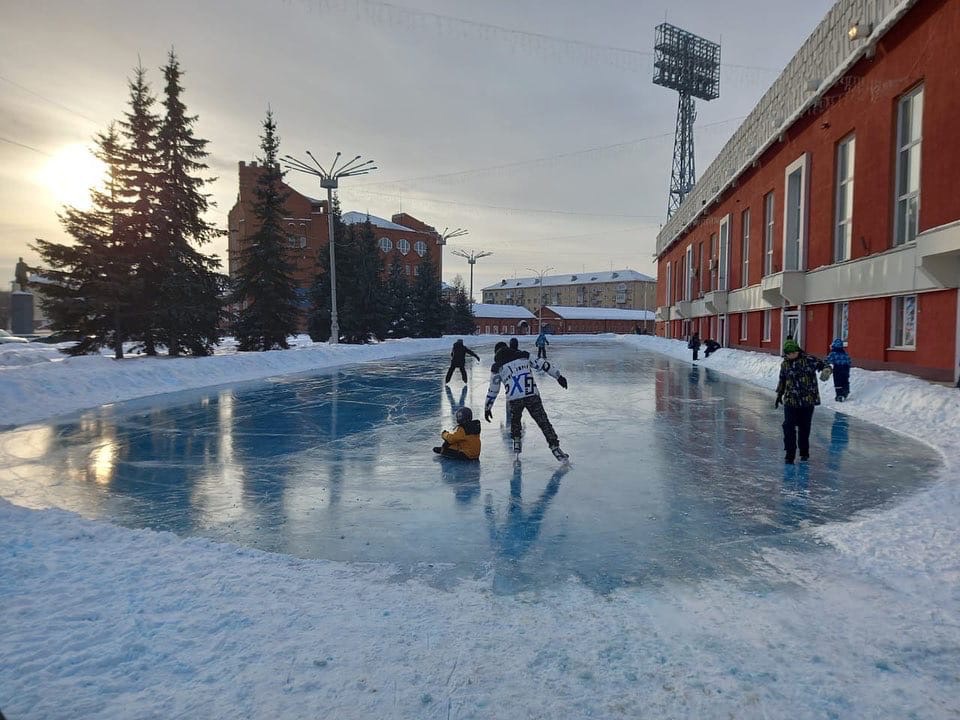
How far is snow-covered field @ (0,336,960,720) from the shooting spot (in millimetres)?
2854

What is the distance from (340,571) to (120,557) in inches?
70.6

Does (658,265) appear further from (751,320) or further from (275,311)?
(275,311)

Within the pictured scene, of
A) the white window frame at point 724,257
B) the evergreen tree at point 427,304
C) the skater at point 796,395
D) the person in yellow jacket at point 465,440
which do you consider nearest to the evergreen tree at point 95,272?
the person in yellow jacket at point 465,440

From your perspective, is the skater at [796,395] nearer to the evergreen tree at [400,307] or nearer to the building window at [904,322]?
the building window at [904,322]

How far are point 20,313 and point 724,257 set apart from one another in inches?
2011

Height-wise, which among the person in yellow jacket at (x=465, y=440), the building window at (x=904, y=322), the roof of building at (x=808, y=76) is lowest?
the person in yellow jacket at (x=465, y=440)

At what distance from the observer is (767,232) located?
2945cm

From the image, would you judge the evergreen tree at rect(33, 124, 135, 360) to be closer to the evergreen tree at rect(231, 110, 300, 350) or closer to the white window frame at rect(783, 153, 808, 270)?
the evergreen tree at rect(231, 110, 300, 350)

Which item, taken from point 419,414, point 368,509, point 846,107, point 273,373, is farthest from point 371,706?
point 846,107

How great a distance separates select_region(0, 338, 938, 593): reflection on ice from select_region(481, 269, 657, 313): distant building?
412 ft

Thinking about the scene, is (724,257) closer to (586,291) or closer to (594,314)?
(594,314)

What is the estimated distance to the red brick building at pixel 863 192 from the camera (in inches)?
555

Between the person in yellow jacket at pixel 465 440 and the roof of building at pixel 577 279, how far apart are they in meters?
139

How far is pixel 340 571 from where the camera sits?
4.39 m
